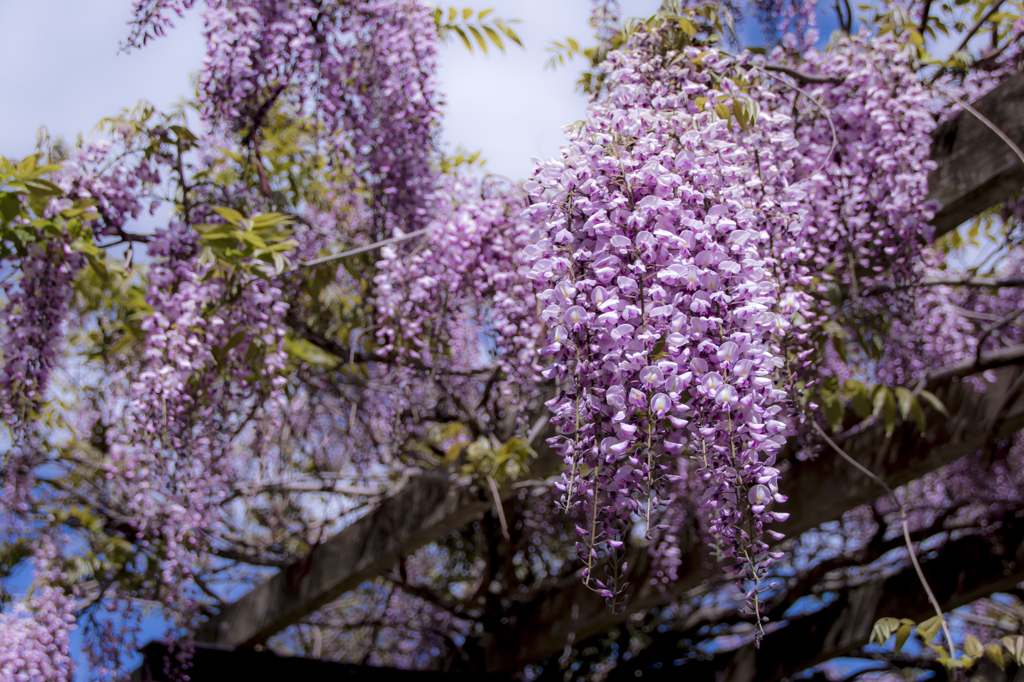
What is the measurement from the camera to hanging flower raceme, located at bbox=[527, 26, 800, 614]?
1114 mm

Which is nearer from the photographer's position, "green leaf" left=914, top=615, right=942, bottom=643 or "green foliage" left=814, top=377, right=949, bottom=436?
"green leaf" left=914, top=615, right=942, bottom=643

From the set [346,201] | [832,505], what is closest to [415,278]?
[346,201]

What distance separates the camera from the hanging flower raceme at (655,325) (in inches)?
43.9

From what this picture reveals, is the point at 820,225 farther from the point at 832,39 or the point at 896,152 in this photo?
the point at 832,39

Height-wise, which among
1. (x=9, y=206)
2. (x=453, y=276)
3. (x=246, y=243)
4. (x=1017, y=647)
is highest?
(x=9, y=206)

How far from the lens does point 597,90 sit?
6.81ft

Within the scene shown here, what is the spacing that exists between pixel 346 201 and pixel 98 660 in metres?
1.93

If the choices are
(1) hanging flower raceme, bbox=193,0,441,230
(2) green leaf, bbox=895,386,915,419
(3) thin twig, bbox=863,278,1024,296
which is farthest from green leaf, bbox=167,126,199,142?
(2) green leaf, bbox=895,386,915,419

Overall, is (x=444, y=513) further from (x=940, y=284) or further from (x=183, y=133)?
(x=940, y=284)

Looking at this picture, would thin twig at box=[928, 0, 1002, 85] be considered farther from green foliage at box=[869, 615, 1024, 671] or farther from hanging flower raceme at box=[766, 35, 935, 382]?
green foliage at box=[869, 615, 1024, 671]

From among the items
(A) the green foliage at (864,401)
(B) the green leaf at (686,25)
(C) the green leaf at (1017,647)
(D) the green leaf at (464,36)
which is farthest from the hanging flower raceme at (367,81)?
(C) the green leaf at (1017,647)

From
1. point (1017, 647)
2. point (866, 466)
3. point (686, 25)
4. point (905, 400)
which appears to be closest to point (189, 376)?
point (686, 25)

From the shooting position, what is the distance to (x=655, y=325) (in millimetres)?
1166

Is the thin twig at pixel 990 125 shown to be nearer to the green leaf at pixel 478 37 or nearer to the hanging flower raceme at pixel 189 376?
the green leaf at pixel 478 37
